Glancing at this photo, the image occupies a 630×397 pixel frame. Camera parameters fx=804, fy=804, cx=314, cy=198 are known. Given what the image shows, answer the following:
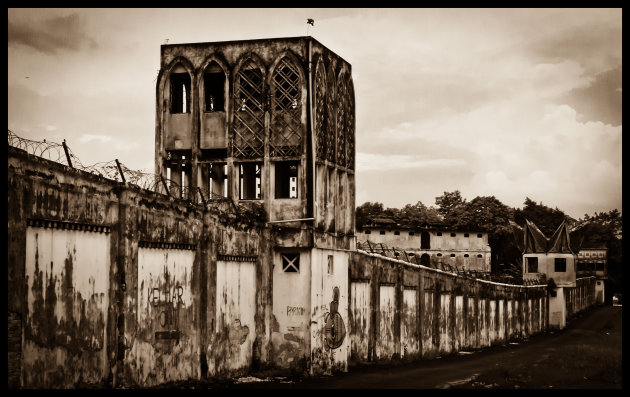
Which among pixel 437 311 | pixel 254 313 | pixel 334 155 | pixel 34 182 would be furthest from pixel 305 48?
pixel 437 311

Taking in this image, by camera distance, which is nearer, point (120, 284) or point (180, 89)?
point (120, 284)

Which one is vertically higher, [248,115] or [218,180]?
[248,115]

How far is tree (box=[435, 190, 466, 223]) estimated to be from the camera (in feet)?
315

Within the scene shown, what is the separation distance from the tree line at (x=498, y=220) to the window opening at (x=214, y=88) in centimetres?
4562

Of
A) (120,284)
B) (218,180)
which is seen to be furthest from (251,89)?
(120,284)

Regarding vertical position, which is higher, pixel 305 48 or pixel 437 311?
pixel 305 48

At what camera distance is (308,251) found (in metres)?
22.0

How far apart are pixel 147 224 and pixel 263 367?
21.8ft

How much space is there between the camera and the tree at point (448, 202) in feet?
315

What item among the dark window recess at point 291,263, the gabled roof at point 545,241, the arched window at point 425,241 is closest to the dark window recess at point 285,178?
the dark window recess at point 291,263

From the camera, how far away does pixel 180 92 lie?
2538cm

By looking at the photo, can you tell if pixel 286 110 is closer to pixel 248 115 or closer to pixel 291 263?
A: pixel 248 115

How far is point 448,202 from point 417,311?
218 ft

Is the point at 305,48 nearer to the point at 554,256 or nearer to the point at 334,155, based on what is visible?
the point at 334,155
